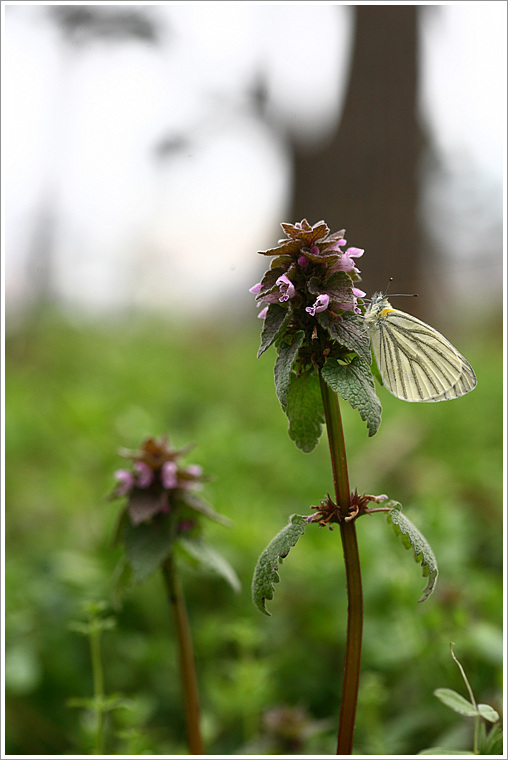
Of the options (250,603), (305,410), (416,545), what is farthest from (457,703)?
(250,603)

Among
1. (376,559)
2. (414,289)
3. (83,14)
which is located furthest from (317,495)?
(83,14)

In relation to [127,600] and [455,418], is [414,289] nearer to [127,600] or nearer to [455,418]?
[455,418]

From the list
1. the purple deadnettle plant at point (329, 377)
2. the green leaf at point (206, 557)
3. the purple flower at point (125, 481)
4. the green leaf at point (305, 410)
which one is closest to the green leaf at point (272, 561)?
the purple deadnettle plant at point (329, 377)

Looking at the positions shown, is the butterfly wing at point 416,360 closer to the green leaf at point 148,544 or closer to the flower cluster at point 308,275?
the flower cluster at point 308,275

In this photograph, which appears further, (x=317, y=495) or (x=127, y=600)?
(x=317, y=495)

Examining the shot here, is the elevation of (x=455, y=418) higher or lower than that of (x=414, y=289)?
lower

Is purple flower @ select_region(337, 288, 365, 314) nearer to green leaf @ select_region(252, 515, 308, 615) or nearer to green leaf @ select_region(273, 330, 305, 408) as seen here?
green leaf @ select_region(273, 330, 305, 408)

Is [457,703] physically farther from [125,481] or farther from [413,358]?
[125,481]
